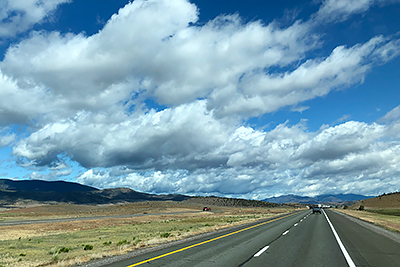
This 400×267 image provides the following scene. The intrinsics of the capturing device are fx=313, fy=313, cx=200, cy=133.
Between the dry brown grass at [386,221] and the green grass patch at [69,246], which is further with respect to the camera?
the dry brown grass at [386,221]

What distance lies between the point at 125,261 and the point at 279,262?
5.82m

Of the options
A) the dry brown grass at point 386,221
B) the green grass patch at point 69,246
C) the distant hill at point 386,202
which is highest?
the distant hill at point 386,202

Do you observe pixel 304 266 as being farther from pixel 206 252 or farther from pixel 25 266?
pixel 25 266

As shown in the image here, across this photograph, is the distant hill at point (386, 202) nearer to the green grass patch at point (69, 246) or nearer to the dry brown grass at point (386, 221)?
the dry brown grass at point (386, 221)

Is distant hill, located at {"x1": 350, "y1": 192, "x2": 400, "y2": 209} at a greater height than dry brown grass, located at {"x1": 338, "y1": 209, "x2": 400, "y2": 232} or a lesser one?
greater

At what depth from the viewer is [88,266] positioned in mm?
11188

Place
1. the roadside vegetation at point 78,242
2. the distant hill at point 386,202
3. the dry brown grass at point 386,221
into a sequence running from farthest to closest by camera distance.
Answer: the distant hill at point 386,202 < the dry brown grass at point 386,221 < the roadside vegetation at point 78,242

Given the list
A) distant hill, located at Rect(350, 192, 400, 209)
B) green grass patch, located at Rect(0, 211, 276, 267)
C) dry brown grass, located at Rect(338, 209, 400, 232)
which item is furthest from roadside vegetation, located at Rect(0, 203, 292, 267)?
distant hill, located at Rect(350, 192, 400, 209)

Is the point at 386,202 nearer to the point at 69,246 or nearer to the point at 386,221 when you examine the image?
the point at 386,221

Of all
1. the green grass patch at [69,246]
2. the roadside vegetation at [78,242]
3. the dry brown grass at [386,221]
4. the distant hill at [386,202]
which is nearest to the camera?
the roadside vegetation at [78,242]

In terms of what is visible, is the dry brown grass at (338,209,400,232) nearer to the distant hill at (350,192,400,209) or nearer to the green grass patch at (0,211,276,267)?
the green grass patch at (0,211,276,267)

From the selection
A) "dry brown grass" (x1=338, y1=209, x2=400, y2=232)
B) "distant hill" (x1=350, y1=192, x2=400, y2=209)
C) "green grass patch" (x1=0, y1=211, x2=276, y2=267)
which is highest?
"distant hill" (x1=350, y1=192, x2=400, y2=209)

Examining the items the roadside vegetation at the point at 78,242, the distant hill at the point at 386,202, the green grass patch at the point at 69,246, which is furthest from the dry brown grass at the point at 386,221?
the distant hill at the point at 386,202

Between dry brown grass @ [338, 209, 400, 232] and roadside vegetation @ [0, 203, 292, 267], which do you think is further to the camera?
dry brown grass @ [338, 209, 400, 232]
